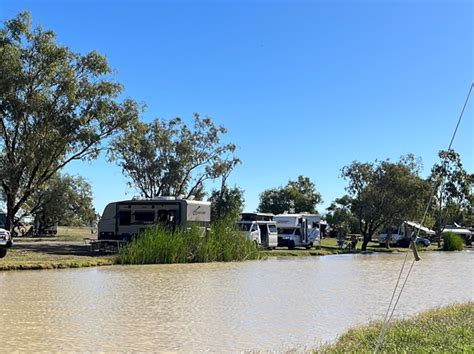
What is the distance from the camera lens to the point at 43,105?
23.8 m

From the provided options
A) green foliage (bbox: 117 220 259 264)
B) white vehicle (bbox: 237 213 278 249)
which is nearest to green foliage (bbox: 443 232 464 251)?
white vehicle (bbox: 237 213 278 249)

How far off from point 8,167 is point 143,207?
612cm

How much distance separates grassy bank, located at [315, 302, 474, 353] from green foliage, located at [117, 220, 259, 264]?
15.0m

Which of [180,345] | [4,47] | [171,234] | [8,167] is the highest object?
[4,47]

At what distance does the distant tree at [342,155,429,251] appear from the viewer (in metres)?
42.9

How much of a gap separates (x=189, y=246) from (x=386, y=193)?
75.6 feet

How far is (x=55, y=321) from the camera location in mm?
9625

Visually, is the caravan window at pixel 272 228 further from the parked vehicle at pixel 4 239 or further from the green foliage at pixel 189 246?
the parked vehicle at pixel 4 239

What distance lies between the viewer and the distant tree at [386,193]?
42875mm

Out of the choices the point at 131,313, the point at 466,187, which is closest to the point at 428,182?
the point at 466,187

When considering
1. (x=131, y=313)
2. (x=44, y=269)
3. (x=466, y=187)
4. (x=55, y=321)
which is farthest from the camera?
(x=466, y=187)

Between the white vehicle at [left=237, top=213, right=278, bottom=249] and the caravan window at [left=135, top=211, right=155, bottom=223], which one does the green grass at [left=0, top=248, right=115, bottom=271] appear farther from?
the white vehicle at [left=237, top=213, right=278, bottom=249]

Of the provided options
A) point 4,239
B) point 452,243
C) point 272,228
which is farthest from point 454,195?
point 4,239

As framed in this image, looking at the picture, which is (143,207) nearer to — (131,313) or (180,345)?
(131,313)
